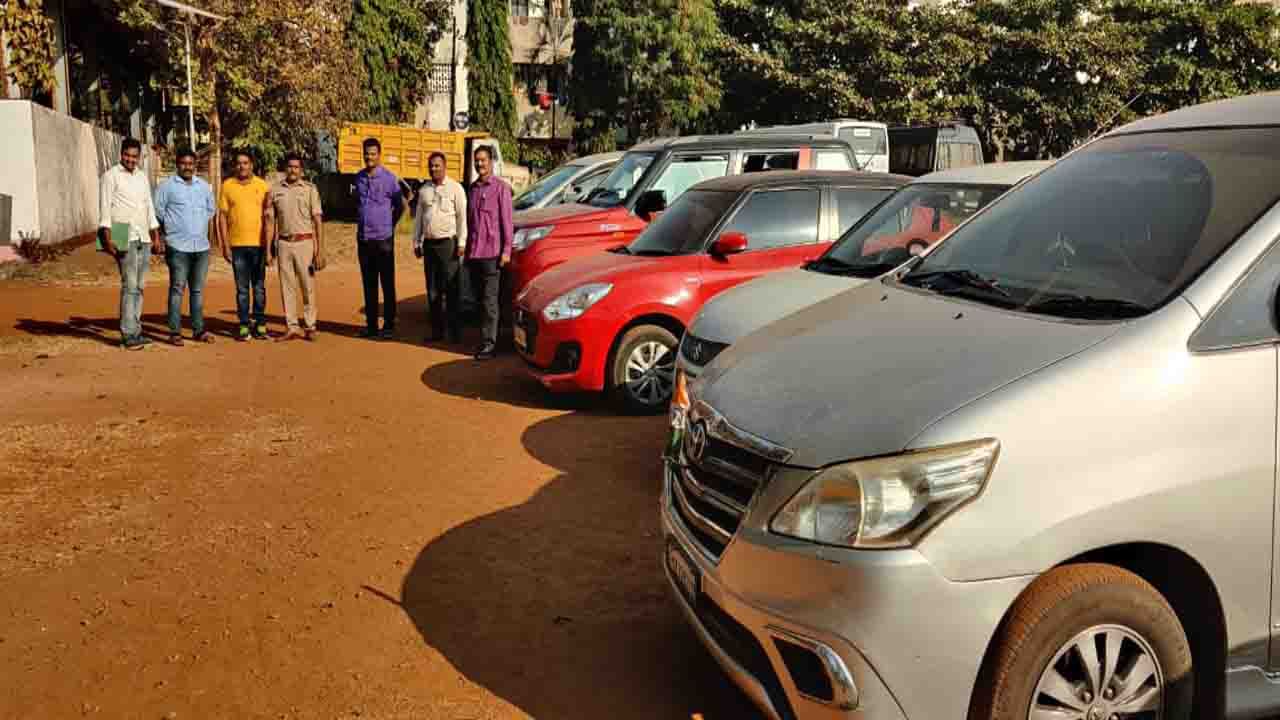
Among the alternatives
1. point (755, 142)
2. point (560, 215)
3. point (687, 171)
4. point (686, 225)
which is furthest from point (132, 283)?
point (755, 142)

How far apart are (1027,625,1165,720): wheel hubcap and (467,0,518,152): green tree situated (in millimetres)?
40995

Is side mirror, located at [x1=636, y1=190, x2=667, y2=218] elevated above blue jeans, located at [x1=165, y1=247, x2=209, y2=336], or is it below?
above

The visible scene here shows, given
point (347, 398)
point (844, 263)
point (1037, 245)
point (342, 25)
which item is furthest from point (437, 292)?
point (342, 25)

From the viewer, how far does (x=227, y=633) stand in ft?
13.5

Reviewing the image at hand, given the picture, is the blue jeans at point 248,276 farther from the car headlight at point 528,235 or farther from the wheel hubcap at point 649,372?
the wheel hubcap at point 649,372

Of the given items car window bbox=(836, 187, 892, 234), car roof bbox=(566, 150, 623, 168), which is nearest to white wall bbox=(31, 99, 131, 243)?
car roof bbox=(566, 150, 623, 168)

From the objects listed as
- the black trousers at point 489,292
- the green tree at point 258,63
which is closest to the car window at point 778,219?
the black trousers at point 489,292

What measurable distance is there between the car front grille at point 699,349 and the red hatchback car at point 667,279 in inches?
56.2

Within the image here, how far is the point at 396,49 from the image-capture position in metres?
35.8

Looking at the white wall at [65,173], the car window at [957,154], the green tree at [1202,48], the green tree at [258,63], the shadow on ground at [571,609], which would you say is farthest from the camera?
the green tree at [1202,48]

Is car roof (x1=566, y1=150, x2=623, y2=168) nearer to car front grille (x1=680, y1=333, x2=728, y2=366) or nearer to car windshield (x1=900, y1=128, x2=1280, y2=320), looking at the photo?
car front grille (x1=680, y1=333, x2=728, y2=366)

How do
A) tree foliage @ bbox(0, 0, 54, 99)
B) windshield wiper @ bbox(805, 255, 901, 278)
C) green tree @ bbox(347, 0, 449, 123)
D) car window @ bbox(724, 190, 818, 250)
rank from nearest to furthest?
1. windshield wiper @ bbox(805, 255, 901, 278)
2. car window @ bbox(724, 190, 818, 250)
3. tree foliage @ bbox(0, 0, 54, 99)
4. green tree @ bbox(347, 0, 449, 123)

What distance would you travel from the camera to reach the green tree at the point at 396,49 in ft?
113

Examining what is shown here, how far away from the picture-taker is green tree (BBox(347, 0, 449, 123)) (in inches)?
1351
